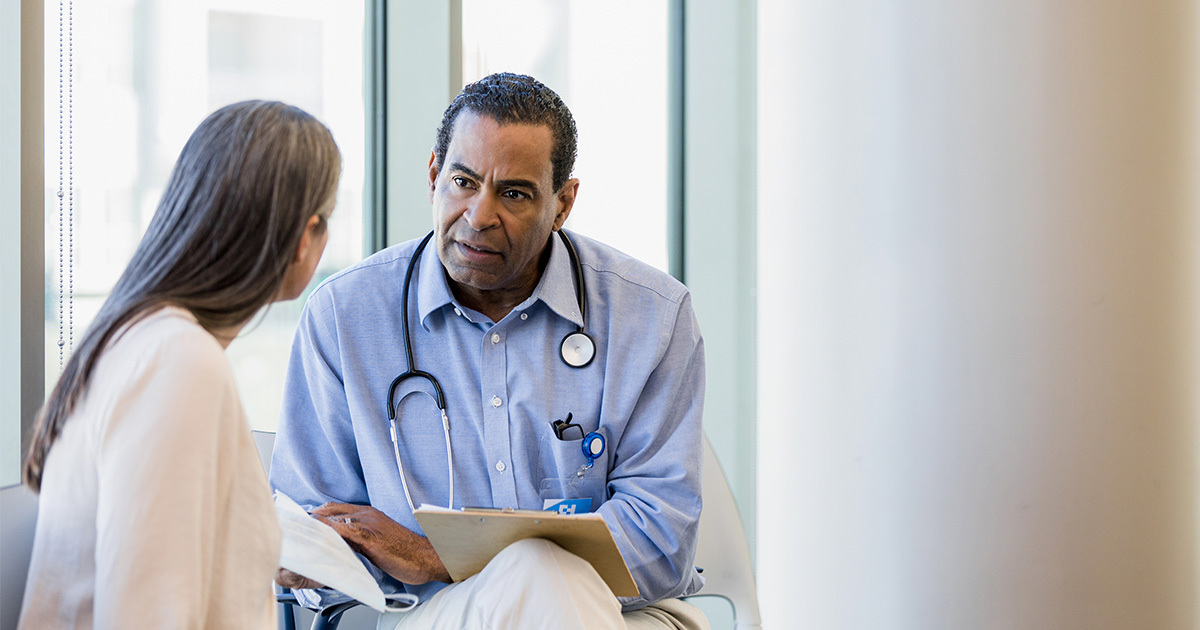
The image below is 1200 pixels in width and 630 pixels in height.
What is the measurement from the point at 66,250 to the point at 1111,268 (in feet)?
6.42

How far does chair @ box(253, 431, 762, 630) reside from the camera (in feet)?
5.93

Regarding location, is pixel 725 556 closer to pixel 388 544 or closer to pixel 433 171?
pixel 388 544

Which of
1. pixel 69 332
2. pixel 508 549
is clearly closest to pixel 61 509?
pixel 508 549

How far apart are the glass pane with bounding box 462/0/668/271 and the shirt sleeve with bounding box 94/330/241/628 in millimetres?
1750

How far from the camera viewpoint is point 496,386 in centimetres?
164

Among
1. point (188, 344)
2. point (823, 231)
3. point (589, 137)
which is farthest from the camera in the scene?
point (589, 137)

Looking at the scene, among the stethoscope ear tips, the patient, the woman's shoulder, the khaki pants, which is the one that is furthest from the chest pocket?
the woman's shoulder

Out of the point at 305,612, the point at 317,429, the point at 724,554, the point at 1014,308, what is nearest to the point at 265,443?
the point at 317,429

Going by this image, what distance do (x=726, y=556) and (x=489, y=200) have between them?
809 millimetres

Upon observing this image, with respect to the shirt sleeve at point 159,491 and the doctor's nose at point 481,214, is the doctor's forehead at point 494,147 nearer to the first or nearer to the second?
the doctor's nose at point 481,214

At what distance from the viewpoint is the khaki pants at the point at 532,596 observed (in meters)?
1.28

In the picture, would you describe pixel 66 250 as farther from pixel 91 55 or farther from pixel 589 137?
pixel 589 137

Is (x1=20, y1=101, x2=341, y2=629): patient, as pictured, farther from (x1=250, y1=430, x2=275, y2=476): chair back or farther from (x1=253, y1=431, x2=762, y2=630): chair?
(x1=253, y1=431, x2=762, y2=630): chair

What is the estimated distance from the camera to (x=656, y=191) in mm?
2861
